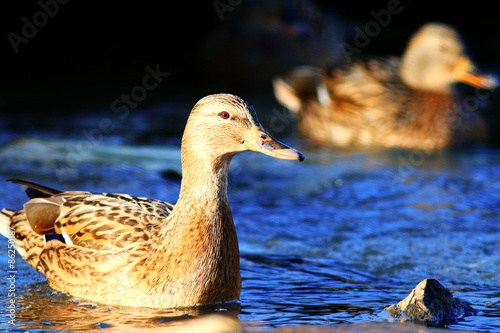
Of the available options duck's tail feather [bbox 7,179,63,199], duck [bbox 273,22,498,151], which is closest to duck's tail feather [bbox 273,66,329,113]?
duck [bbox 273,22,498,151]

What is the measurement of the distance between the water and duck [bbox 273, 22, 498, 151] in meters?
0.36

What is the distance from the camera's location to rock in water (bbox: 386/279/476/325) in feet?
16.6

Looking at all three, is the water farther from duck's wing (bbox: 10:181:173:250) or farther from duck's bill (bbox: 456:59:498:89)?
duck's bill (bbox: 456:59:498:89)

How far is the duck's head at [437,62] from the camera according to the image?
1097 cm

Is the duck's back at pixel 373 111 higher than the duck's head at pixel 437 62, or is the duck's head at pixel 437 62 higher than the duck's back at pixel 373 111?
the duck's head at pixel 437 62

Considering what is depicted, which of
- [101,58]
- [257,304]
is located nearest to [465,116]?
[257,304]

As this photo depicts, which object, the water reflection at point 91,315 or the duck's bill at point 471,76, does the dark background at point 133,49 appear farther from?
the water reflection at point 91,315

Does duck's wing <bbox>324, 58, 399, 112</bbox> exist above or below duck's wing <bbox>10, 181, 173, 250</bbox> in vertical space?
above

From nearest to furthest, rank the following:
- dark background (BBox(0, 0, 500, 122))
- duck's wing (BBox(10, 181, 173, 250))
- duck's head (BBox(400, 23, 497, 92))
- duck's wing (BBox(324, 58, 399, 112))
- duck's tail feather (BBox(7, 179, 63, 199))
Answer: duck's wing (BBox(10, 181, 173, 250)), duck's tail feather (BBox(7, 179, 63, 199)), duck's head (BBox(400, 23, 497, 92)), duck's wing (BBox(324, 58, 399, 112)), dark background (BBox(0, 0, 500, 122))

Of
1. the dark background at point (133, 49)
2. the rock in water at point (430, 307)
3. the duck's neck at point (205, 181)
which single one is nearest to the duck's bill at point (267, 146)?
the duck's neck at point (205, 181)

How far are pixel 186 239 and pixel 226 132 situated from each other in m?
0.79

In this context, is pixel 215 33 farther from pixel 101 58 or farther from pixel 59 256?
pixel 59 256

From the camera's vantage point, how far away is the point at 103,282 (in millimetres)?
5465

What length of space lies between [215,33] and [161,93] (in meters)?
2.47
